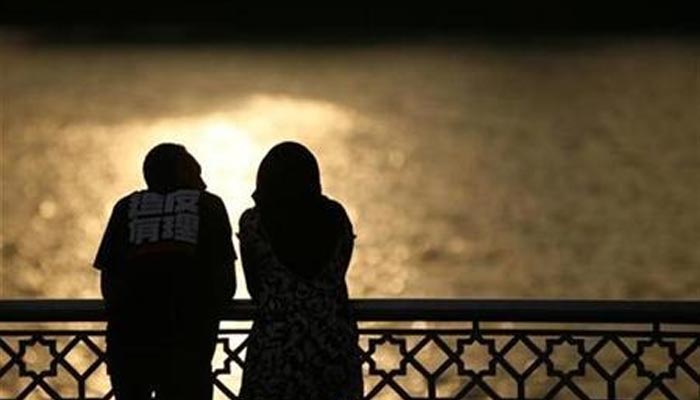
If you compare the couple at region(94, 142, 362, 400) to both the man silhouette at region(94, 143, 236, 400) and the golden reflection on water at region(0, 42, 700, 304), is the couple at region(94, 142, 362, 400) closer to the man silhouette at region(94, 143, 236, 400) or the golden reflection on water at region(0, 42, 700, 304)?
the man silhouette at region(94, 143, 236, 400)

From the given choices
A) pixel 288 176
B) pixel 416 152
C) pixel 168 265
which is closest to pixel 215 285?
pixel 168 265

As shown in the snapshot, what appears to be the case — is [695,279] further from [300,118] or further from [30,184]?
[300,118]

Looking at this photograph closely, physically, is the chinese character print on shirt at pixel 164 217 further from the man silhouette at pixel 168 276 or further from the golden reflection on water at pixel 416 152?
the golden reflection on water at pixel 416 152

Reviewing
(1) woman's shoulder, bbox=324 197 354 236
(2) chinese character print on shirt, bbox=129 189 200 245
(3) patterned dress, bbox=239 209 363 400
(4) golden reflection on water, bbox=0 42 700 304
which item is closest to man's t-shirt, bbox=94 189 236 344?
(2) chinese character print on shirt, bbox=129 189 200 245

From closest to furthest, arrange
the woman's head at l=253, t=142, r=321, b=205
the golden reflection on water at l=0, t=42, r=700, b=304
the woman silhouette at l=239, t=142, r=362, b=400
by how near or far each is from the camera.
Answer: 1. the woman's head at l=253, t=142, r=321, b=205
2. the woman silhouette at l=239, t=142, r=362, b=400
3. the golden reflection on water at l=0, t=42, r=700, b=304

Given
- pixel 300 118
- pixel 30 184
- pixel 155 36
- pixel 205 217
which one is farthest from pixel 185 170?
pixel 155 36

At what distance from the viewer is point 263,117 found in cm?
7044

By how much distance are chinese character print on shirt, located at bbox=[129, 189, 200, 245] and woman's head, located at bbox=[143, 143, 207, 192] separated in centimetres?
4

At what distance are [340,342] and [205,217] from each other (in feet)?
2.41

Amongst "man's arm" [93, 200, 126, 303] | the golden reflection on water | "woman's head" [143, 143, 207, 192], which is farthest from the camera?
the golden reflection on water

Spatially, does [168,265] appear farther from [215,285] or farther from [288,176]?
[288,176]

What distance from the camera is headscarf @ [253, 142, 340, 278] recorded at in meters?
7.81

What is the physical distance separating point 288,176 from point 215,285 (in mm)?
718

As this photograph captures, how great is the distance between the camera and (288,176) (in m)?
7.84
